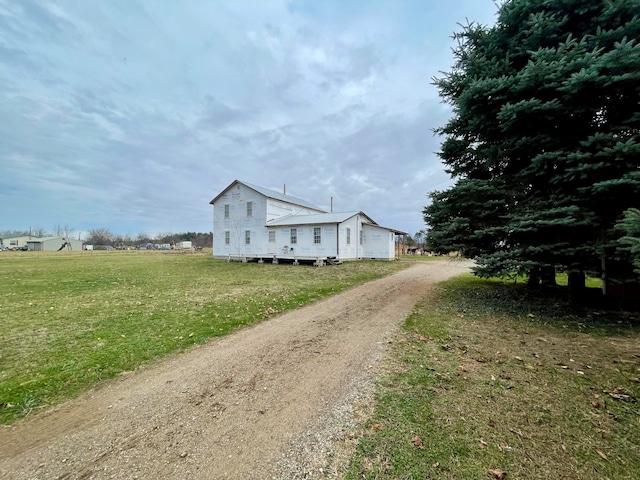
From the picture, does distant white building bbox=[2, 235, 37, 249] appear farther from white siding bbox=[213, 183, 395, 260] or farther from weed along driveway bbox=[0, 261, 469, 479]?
weed along driveway bbox=[0, 261, 469, 479]

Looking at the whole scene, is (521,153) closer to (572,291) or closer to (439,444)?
(572,291)

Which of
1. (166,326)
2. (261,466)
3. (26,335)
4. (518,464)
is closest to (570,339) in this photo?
(518,464)

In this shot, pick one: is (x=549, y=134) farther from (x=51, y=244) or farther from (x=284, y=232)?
(x=51, y=244)

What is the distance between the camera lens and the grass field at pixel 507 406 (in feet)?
6.84

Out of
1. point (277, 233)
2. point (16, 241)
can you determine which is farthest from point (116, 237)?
point (277, 233)

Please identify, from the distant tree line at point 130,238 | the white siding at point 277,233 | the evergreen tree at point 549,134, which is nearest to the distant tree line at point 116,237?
the distant tree line at point 130,238

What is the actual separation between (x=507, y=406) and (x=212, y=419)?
3.17 metres

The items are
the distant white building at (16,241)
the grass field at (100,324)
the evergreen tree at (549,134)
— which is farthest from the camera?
the distant white building at (16,241)

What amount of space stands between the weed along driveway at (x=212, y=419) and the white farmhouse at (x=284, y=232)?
599 inches

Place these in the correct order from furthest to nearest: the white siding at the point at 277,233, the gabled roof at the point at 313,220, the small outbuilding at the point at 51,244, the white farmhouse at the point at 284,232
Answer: the small outbuilding at the point at 51,244 < the white siding at the point at 277,233 < the white farmhouse at the point at 284,232 < the gabled roof at the point at 313,220

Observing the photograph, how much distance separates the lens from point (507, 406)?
285 centimetres

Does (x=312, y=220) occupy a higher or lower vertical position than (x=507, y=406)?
higher

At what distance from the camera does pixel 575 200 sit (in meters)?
5.92

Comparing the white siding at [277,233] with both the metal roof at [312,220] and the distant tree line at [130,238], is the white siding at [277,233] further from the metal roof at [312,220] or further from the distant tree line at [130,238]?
the distant tree line at [130,238]
